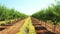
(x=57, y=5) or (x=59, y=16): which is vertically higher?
(x=57, y=5)

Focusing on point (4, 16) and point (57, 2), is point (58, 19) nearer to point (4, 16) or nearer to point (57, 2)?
point (57, 2)

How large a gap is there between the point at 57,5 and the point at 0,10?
37.7m

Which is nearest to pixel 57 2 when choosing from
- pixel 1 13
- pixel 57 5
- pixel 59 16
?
pixel 57 5

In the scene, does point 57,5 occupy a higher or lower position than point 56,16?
higher

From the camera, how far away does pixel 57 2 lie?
28016 mm

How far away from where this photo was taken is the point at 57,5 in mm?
27812

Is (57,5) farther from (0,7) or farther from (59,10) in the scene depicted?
(0,7)

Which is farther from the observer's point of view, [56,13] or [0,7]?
[0,7]

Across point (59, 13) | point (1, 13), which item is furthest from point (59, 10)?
point (1, 13)

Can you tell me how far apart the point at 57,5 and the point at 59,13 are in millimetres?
1386

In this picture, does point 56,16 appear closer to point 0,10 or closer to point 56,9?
point 56,9

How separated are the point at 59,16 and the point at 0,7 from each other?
135ft

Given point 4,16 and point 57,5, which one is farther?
point 4,16

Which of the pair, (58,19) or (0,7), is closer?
(58,19)
